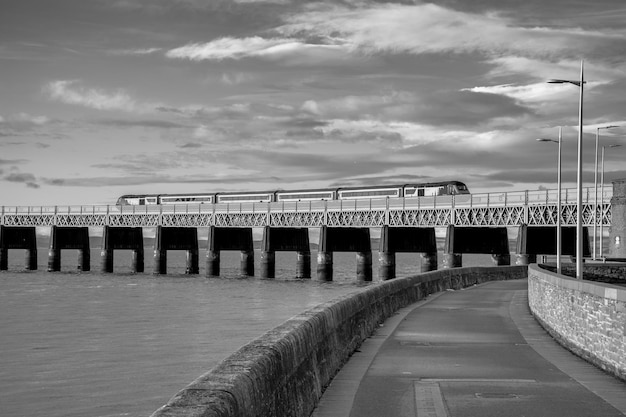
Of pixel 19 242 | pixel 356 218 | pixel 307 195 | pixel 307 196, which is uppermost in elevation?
pixel 307 195

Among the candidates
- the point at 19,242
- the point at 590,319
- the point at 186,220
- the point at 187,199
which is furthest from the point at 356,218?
the point at 590,319

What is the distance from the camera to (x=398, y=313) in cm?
3066

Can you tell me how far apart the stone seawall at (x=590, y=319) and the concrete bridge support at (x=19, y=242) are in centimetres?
11894

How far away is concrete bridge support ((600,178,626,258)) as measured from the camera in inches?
2842

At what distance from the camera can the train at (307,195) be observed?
94050 mm

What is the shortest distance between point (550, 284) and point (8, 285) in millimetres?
79761

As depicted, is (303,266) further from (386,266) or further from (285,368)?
(285,368)

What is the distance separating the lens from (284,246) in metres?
107

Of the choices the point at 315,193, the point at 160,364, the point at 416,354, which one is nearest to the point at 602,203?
the point at 315,193

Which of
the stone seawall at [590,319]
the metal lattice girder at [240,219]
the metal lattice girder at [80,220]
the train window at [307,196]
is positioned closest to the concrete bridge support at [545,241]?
the train window at [307,196]

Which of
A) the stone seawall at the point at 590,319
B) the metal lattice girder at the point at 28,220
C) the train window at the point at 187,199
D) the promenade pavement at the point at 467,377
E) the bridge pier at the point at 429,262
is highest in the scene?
the train window at the point at 187,199

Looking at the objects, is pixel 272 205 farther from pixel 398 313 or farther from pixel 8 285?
pixel 398 313

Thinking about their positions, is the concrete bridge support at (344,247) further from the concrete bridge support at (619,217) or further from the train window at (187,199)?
the concrete bridge support at (619,217)

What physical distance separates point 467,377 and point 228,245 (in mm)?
97868
